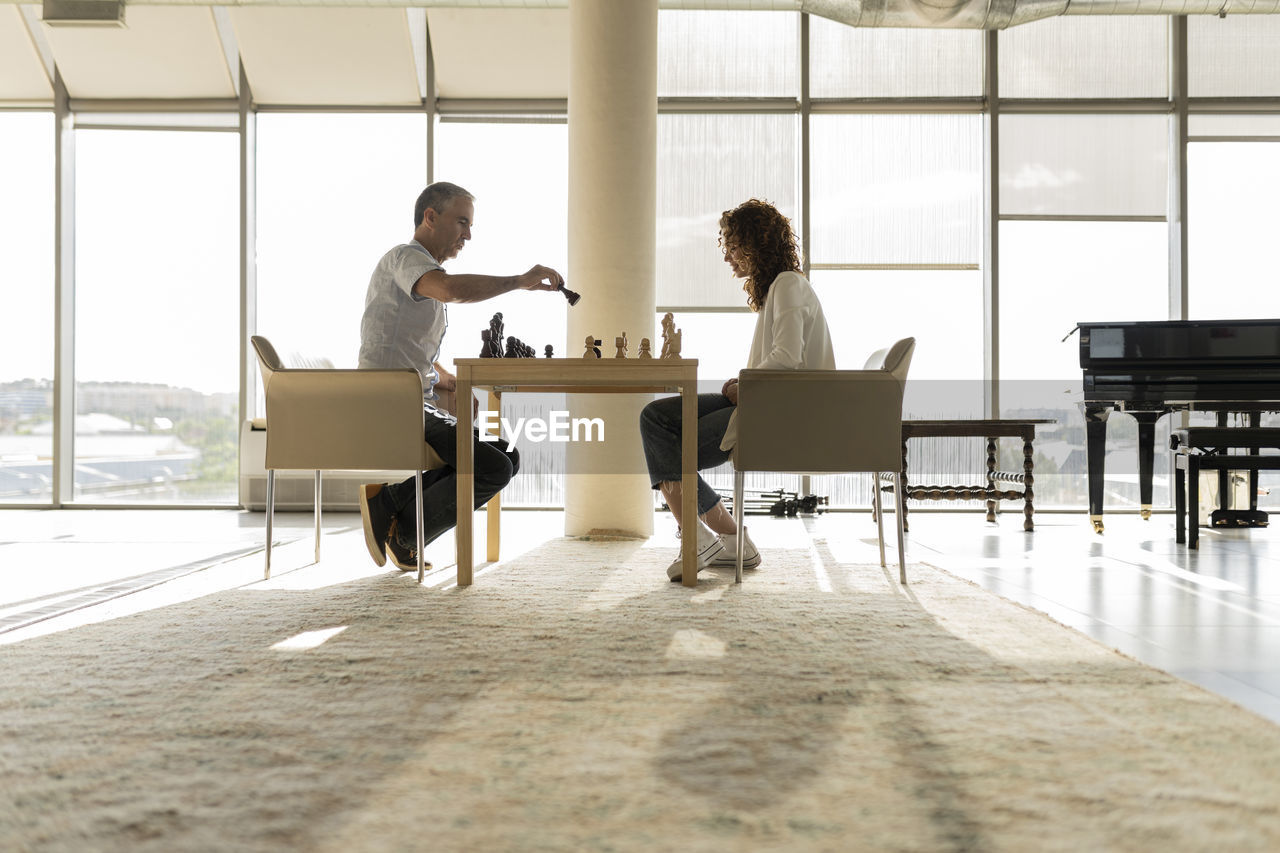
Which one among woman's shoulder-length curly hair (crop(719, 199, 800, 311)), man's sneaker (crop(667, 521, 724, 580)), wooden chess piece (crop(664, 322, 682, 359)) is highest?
woman's shoulder-length curly hair (crop(719, 199, 800, 311))

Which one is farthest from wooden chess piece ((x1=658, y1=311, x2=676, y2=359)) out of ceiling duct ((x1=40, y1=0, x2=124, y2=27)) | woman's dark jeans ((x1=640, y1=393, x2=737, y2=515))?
ceiling duct ((x1=40, y1=0, x2=124, y2=27))

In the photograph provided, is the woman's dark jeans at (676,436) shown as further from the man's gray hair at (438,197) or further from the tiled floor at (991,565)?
the man's gray hair at (438,197)

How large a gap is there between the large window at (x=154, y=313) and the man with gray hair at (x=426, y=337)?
11.5 ft

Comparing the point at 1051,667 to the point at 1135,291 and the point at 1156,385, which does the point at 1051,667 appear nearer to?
the point at 1156,385

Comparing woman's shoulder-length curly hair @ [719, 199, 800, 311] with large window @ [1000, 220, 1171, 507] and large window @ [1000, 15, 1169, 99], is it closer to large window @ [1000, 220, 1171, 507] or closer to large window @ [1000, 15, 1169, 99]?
large window @ [1000, 220, 1171, 507]

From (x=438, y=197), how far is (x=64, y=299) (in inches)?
167

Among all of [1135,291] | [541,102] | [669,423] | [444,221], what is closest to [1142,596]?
[669,423]

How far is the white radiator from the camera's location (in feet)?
18.3

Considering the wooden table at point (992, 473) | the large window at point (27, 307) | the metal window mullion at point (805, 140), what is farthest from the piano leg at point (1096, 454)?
the large window at point (27, 307)

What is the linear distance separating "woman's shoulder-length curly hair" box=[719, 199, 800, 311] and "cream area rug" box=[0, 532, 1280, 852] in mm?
1327

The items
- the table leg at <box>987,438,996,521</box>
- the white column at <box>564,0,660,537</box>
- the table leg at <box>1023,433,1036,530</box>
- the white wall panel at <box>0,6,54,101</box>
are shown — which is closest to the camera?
the white column at <box>564,0,660,537</box>

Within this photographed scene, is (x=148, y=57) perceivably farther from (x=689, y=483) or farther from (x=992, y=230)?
(x=992, y=230)

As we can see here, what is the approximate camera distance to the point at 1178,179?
19.5 feet

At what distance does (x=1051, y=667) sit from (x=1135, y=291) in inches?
197
